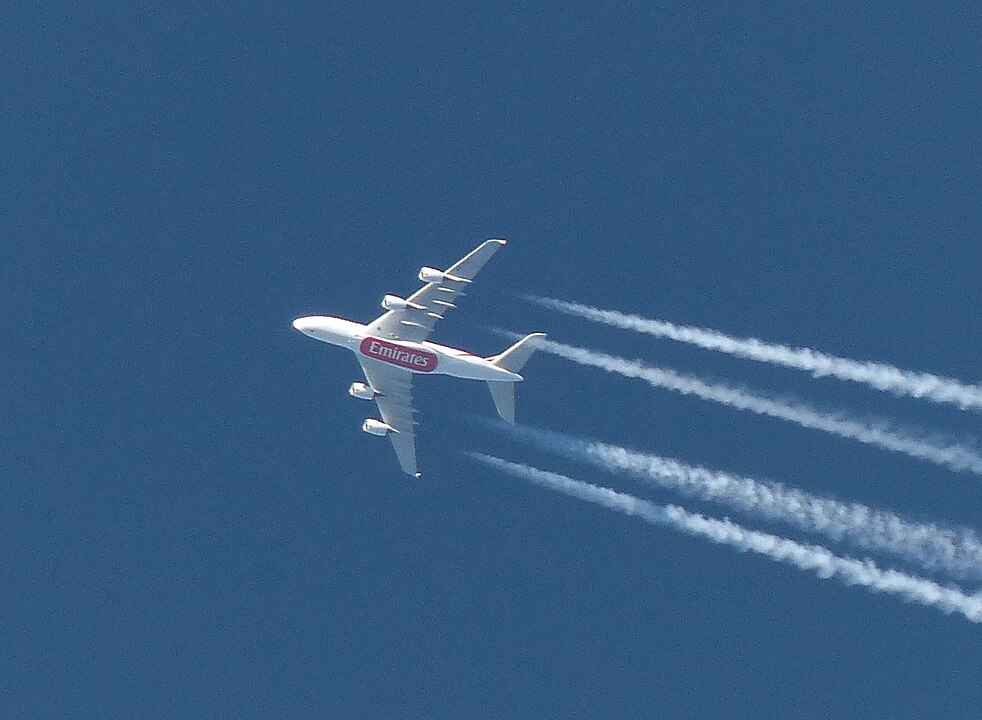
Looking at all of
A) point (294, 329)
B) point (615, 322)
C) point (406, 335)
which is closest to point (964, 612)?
point (615, 322)

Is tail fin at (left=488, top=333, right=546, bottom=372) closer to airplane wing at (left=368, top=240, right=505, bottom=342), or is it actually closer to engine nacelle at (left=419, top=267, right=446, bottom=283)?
airplane wing at (left=368, top=240, right=505, bottom=342)

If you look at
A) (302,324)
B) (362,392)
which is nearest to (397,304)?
(362,392)

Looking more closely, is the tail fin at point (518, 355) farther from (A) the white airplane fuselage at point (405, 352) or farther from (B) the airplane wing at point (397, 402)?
(B) the airplane wing at point (397, 402)

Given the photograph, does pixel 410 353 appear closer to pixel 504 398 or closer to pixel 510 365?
pixel 510 365

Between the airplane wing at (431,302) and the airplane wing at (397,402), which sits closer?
the airplane wing at (431,302)

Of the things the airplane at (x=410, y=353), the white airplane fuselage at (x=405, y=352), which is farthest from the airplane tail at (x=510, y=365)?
the white airplane fuselage at (x=405, y=352)

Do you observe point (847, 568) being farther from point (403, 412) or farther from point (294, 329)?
point (294, 329)
